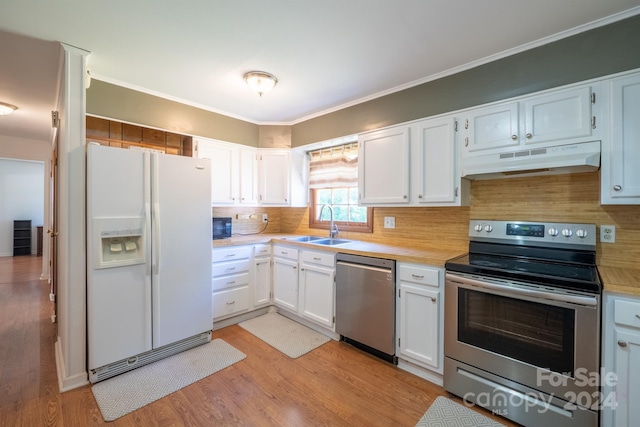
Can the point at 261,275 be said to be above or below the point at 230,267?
below

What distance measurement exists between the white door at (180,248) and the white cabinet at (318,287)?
36.5 inches

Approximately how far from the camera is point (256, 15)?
1.68 metres

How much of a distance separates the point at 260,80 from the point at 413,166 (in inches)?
60.6

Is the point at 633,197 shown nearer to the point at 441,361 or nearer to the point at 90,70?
the point at 441,361

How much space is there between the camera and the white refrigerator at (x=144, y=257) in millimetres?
2025

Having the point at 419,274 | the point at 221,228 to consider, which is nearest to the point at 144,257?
the point at 221,228

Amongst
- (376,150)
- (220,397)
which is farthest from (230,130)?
(220,397)

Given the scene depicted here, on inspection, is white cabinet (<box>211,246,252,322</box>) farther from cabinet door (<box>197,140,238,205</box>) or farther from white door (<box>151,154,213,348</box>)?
cabinet door (<box>197,140,238,205</box>)

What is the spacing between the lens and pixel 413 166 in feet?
8.07

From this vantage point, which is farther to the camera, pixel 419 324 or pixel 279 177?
pixel 279 177

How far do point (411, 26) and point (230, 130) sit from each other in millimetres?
2359

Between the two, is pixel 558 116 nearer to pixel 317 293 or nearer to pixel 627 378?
pixel 627 378

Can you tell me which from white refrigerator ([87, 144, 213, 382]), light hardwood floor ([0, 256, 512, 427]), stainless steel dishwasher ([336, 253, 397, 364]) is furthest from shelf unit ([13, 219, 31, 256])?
stainless steel dishwasher ([336, 253, 397, 364])

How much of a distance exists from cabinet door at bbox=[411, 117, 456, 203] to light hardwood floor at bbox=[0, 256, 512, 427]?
4.80 ft
